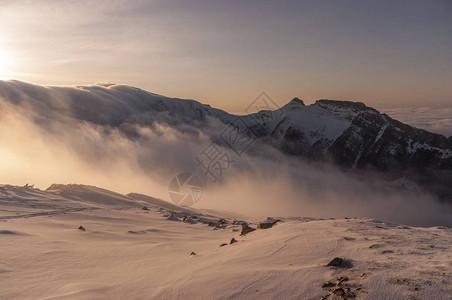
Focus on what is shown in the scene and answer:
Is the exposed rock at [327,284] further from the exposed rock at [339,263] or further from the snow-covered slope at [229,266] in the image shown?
the exposed rock at [339,263]

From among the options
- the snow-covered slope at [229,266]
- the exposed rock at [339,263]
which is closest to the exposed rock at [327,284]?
the snow-covered slope at [229,266]

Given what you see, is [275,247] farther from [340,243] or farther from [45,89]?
[45,89]

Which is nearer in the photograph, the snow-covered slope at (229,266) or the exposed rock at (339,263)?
the snow-covered slope at (229,266)

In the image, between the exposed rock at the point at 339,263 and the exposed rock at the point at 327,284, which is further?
the exposed rock at the point at 339,263

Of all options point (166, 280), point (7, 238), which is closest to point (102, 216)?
point (7, 238)

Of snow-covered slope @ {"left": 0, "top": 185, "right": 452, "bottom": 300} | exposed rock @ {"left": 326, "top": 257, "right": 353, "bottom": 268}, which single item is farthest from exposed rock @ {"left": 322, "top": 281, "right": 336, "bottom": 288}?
exposed rock @ {"left": 326, "top": 257, "right": 353, "bottom": 268}

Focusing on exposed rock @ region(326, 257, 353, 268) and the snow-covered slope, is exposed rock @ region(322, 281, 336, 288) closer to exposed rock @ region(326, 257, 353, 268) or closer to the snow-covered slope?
the snow-covered slope

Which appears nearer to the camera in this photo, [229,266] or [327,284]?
[327,284]

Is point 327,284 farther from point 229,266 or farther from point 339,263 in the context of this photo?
point 229,266

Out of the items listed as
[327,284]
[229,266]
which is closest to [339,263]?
[327,284]

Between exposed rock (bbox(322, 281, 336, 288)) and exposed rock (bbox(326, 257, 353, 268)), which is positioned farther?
exposed rock (bbox(326, 257, 353, 268))

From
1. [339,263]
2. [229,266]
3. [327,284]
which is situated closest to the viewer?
[327,284]

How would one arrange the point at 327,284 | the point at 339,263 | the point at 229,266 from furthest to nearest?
1. the point at 229,266
2. the point at 339,263
3. the point at 327,284

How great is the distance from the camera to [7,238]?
25.0 ft
